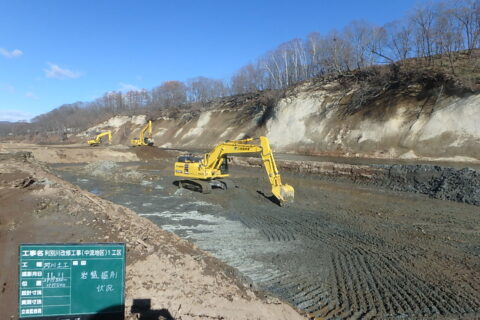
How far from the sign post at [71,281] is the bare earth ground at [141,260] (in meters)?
1.50

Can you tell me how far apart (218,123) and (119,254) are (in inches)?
2225

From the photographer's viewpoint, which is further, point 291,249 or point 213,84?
point 213,84

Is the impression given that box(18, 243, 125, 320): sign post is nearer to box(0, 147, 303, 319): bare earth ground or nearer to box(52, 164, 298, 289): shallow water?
box(0, 147, 303, 319): bare earth ground

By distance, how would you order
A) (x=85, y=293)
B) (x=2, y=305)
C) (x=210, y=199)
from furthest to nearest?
(x=210, y=199)
(x=2, y=305)
(x=85, y=293)

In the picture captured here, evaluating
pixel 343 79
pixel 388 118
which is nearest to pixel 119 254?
pixel 388 118

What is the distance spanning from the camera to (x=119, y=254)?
3.42 meters

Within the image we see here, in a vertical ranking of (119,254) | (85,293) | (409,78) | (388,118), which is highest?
(409,78)

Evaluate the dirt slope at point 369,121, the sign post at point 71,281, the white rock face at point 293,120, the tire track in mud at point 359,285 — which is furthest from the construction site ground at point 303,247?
the white rock face at point 293,120

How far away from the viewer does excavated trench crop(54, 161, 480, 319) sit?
661 cm

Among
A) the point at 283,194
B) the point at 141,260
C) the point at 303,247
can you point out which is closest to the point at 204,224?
the point at 303,247

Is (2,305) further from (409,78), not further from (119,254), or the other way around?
(409,78)

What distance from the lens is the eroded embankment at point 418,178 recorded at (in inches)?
593

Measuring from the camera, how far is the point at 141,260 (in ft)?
21.9

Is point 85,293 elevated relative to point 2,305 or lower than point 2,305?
elevated
